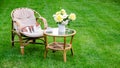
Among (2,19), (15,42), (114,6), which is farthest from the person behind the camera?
(114,6)

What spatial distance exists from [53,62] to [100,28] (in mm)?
3364

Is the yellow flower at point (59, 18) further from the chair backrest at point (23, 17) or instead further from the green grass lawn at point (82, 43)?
the chair backrest at point (23, 17)

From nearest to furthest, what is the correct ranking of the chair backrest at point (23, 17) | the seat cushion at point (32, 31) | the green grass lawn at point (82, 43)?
the green grass lawn at point (82, 43)
the seat cushion at point (32, 31)
the chair backrest at point (23, 17)

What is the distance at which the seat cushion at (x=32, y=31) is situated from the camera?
640 cm

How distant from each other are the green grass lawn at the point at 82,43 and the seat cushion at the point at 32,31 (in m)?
0.41

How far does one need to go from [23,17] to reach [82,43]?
59.1 inches

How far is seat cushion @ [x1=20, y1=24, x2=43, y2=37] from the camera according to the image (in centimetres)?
640

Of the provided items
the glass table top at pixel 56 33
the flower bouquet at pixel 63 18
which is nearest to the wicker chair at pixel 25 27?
the glass table top at pixel 56 33

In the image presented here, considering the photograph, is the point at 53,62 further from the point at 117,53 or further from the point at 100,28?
the point at 100,28

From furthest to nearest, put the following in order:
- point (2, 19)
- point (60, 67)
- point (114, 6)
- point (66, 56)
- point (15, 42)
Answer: point (114, 6) < point (2, 19) < point (15, 42) < point (66, 56) < point (60, 67)

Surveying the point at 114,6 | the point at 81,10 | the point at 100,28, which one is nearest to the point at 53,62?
the point at 100,28

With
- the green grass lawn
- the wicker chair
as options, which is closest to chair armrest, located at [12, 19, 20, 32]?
the wicker chair

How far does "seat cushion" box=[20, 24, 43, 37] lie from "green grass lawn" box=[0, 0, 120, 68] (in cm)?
41

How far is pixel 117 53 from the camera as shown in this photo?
6652 mm
